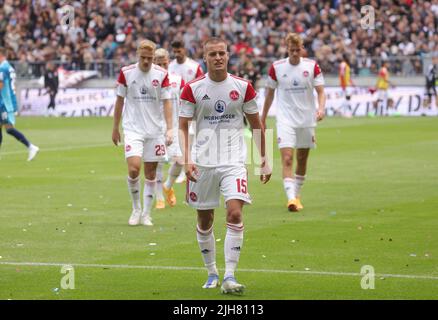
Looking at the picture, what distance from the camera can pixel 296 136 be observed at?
15.9 metres

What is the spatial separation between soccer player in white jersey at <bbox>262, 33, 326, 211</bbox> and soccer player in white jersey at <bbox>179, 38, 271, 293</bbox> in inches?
226

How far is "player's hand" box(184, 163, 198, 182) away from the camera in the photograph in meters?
9.70

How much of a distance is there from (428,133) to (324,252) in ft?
65.0

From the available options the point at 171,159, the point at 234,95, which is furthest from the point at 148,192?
the point at 234,95

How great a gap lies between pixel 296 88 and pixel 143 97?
2681 mm

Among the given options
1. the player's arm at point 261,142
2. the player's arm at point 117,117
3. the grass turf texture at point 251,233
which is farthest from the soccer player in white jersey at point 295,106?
the player's arm at point 261,142

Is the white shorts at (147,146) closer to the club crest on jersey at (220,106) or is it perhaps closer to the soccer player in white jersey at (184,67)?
the soccer player in white jersey at (184,67)

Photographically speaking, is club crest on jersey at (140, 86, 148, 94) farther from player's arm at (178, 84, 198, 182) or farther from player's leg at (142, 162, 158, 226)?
player's arm at (178, 84, 198, 182)

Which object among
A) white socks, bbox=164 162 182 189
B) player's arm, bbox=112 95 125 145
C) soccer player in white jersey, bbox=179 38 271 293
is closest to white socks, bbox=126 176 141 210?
player's arm, bbox=112 95 125 145

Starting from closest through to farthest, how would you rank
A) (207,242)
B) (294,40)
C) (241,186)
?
(241,186), (207,242), (294,40)

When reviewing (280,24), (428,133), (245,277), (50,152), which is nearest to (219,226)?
(245,277)

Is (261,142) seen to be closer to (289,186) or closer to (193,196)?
(193,196)

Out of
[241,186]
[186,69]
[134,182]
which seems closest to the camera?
[241,186]

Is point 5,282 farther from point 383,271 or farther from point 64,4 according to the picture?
point 64,4
